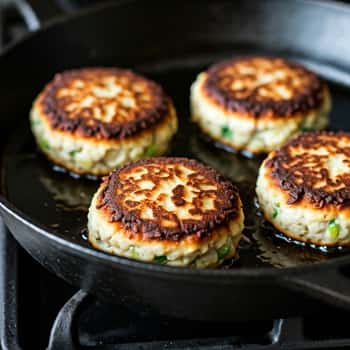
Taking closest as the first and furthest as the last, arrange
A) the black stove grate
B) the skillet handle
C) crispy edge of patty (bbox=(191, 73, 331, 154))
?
1. the skillet handle
2. the black stove grate
3. crispy edge of patty (bbox=(191, 73, 331, 154))

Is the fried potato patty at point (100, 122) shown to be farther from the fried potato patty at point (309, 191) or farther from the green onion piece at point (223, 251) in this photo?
the green onion piece at point (223, 251)

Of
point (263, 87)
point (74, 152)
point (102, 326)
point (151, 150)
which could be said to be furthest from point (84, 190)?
point (263, 87)

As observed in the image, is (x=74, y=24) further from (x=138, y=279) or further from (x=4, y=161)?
(x=138, y=279)

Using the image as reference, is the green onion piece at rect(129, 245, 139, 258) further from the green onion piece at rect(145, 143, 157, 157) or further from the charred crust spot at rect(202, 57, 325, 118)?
the charred crust spot at rect(202, 57, 325, 118)

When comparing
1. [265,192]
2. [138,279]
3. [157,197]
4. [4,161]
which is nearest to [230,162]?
[265,192]

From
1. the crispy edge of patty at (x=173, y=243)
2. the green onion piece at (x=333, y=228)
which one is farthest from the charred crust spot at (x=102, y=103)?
the green onion piece at (x=333, y=228)

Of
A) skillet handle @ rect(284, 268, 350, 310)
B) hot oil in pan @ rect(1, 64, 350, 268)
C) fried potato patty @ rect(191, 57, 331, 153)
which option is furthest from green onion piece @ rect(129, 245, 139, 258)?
fried potato patty @ rect(191, 57, 331, 153)
